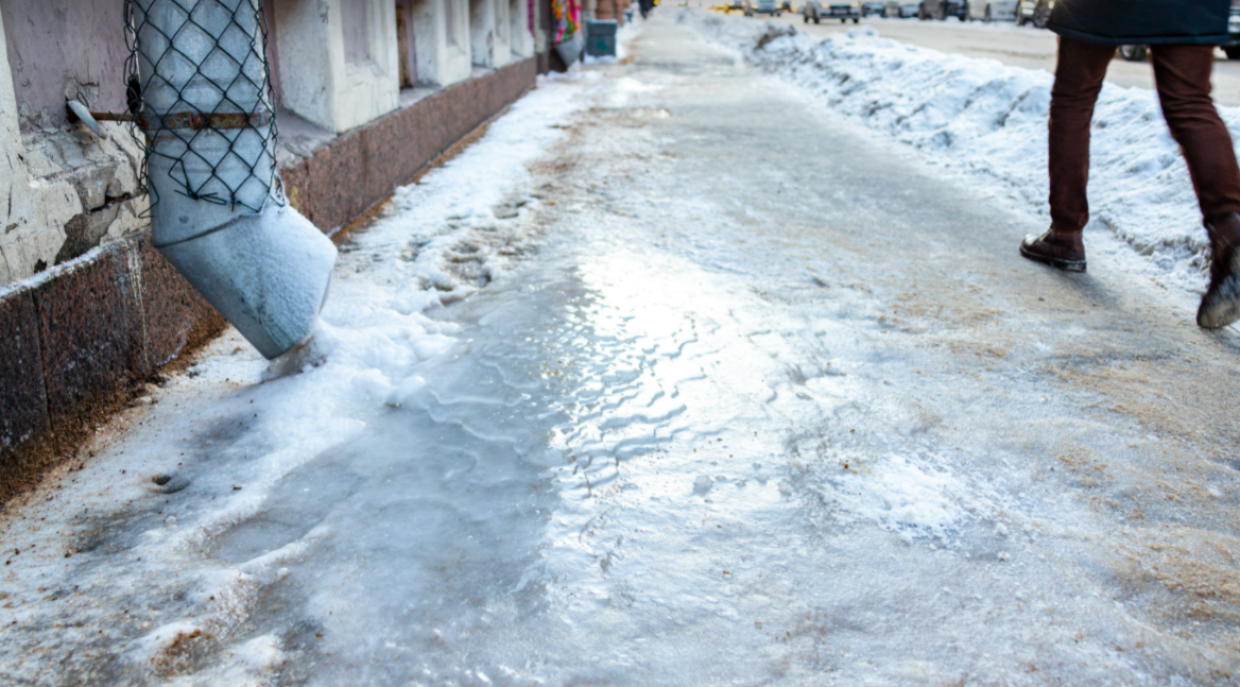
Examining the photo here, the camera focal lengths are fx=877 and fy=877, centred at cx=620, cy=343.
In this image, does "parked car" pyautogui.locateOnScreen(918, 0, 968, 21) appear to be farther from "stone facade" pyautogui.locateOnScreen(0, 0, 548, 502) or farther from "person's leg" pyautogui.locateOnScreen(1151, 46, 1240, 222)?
"stone facade" pyautogui.locateOnScreen(0, 0, 548, 502)

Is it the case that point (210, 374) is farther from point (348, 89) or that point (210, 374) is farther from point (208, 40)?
point (348, 89)


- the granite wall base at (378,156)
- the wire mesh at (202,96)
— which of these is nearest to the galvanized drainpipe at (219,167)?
the wire mesh at (202,96)

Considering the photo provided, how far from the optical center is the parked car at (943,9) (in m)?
38.7

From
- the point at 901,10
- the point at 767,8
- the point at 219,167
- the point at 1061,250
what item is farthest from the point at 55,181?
the point at 767,8

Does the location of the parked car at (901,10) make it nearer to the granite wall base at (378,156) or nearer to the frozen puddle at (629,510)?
the granite wall base at (378,156)

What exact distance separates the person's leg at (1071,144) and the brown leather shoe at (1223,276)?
66 cm

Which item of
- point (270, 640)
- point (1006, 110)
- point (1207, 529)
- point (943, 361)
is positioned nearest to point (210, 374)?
point (270, 640)

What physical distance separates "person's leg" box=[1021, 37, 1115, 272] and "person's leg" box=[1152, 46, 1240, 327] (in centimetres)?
32

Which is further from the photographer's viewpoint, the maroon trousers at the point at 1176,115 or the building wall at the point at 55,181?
the maroon trousers at the point at 1176,115

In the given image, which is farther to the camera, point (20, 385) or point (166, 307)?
point (166, 307)

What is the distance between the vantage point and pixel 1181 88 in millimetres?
3029

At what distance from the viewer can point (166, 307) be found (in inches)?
102

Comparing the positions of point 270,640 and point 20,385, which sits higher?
point 20,385

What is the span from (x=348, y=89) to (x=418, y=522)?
336 cm
